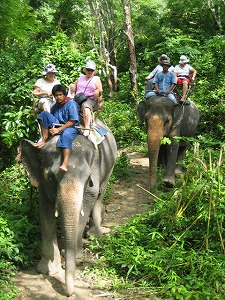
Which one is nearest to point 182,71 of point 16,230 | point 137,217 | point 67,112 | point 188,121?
point 188,121

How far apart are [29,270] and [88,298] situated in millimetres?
977

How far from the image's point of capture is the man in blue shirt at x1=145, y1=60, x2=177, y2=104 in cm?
823

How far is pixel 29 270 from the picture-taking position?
17.3ft

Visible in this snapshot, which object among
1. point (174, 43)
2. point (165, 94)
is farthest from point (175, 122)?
point (174, 43)

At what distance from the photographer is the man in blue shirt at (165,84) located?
8227 mm

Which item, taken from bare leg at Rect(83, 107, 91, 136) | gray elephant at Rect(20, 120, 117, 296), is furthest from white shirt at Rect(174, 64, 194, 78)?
gray elephant at Rect(20, 120, 117, 296)

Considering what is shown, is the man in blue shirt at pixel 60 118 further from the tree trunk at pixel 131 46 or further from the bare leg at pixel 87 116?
the tree trunk at pixel 131 46

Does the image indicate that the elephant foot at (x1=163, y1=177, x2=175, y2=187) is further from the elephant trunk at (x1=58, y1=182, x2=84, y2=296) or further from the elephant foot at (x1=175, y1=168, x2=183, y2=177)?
the elephant trunk at (x1=58, y1=182, x2=84, y2=296)

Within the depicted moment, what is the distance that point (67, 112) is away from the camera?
5.22 m

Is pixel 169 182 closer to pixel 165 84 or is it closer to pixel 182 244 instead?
pixel 165 84

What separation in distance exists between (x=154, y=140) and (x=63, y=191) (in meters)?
3.39

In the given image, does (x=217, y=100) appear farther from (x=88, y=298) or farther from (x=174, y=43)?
(x=88, y=298)

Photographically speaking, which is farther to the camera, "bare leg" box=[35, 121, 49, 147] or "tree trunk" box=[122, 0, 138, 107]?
"tree trunk" box=[122, 0, 138, 107]

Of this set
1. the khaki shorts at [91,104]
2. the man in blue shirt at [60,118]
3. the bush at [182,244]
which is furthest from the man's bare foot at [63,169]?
the khaki shorts at [91,104]
